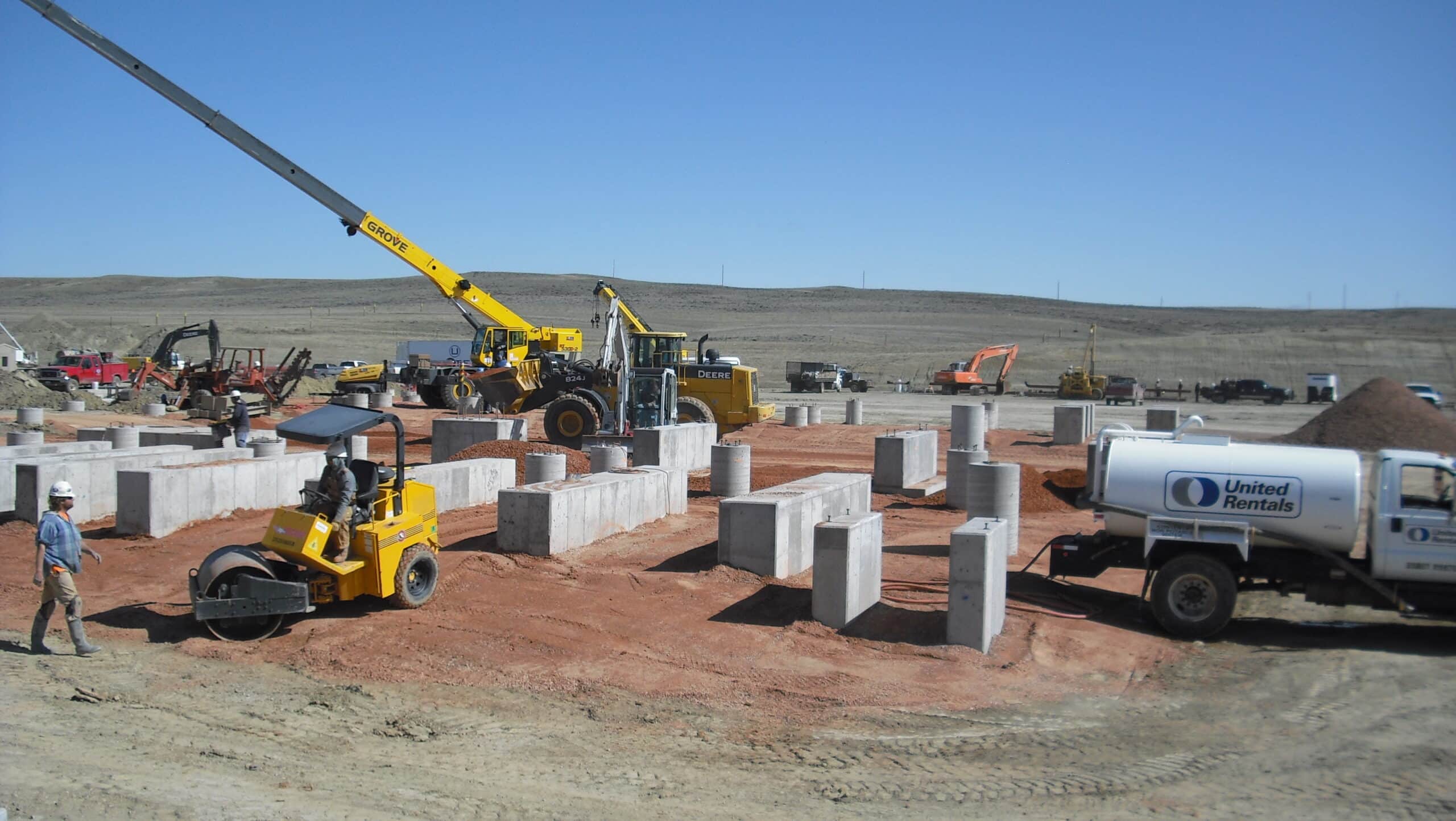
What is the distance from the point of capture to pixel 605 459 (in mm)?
17438

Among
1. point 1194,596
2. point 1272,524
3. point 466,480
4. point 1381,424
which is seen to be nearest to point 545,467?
point 466,480

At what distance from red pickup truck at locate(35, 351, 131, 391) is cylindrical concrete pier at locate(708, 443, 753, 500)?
29937mm

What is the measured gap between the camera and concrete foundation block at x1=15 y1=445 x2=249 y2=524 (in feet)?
46.2

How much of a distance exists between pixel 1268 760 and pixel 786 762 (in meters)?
3.33

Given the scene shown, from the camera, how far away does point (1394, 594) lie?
10227 millimetres

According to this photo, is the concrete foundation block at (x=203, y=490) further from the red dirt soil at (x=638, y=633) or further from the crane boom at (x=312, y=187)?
the crane boom at (x=312, y=187)

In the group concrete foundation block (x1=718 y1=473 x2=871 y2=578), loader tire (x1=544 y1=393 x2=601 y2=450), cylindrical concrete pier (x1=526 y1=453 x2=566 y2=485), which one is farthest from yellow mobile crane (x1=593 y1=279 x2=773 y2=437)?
concrete foundation block (x1=718 y1=473 x2=871 y2=578)

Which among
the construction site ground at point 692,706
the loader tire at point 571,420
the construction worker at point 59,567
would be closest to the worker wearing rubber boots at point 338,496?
the construction site ground at point 692,706

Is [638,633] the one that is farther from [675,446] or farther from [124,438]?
[124,438]

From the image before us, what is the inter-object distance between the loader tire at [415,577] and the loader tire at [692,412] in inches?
573

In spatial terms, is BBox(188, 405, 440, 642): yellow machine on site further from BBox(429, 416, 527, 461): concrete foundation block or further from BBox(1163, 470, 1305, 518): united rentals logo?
BBox(429, 416, 527, 461): concrete foundation block

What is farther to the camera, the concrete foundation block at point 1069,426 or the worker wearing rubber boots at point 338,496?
the concrete foundation block at point 1069,426

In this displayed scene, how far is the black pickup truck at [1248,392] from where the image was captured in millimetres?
55438

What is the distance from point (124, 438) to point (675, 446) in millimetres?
9684
